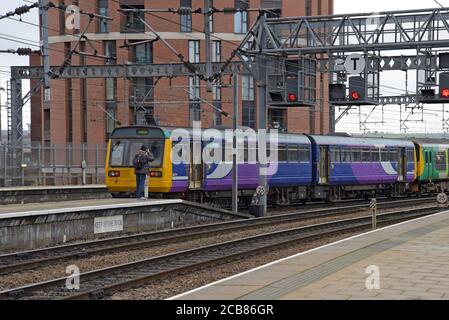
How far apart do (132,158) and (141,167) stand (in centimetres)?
258

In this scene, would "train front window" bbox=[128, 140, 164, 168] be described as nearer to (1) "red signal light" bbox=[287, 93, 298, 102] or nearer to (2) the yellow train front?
(2) the yellow train front

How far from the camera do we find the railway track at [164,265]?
10.4 meters

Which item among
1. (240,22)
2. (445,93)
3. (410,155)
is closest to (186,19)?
(240,22)

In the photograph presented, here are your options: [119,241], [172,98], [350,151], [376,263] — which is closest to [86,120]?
[172,98]

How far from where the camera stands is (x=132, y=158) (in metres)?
23.5

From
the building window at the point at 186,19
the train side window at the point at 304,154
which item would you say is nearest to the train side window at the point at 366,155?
the train side window at the point at 304,154

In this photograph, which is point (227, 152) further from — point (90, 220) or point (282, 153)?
point (90, 220)

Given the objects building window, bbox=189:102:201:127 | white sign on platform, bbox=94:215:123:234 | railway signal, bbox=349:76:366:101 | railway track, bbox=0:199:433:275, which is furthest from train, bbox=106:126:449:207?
building window, bbox=189:102:201:127

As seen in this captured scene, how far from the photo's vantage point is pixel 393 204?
102 feet

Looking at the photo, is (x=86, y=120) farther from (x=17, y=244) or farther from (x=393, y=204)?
(x=17, y=244)

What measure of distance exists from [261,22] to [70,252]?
1274 cm

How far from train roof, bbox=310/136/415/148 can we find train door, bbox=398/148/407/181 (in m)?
0.38

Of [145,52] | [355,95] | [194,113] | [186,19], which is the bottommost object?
[355,95]

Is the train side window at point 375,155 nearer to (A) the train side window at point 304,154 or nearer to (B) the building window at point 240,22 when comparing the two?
(A) the train side window at point 304,154
